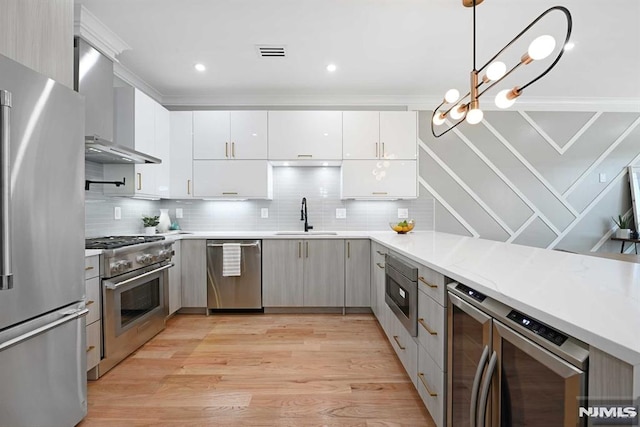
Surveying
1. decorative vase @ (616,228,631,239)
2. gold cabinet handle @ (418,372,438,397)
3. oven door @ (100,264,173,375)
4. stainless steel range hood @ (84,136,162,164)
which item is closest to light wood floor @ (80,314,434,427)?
oven door @ (100,264,173,375)

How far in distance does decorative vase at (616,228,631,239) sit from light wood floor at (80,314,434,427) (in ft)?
11.2

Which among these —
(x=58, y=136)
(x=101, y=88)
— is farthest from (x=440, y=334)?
(x=101, y=88)

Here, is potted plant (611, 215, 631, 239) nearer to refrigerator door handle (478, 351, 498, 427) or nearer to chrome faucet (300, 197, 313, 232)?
chrome faucet (300, 197, 313, 232)

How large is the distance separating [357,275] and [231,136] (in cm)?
214

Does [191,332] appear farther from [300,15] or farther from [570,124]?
[570,124]

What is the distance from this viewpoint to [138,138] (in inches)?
120

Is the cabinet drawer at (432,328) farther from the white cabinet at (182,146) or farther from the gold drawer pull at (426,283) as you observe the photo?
the white cabinet at (182,146)

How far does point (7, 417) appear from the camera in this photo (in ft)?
4.19

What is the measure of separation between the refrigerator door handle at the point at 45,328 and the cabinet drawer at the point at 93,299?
1.48 feet

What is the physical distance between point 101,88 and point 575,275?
3225 millimetres

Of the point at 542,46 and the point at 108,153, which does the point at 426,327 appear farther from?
the point at 108,153

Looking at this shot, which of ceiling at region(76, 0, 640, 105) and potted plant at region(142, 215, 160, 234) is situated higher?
ceiling at region(76, 0, 640, 105)

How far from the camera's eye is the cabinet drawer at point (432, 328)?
1.47m

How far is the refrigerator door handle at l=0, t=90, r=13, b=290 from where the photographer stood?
1.21 m
